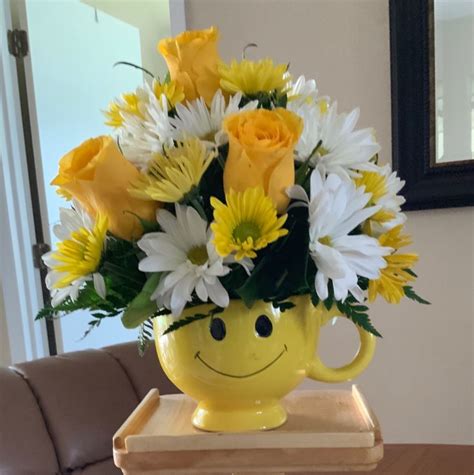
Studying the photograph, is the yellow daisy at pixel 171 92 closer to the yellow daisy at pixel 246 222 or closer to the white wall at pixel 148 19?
the yellow daisy at pixel 246 222

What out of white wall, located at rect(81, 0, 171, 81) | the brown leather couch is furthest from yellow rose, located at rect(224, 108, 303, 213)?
white wall, located at rect(81, 0, 171, 81)

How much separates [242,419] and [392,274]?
0.69ft

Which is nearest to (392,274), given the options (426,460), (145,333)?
(145,333)

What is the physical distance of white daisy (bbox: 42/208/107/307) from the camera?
1.57 feet

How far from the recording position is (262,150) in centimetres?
46

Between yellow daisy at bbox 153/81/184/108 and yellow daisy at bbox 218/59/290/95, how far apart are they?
0.04 m

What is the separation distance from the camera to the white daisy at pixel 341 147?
0.50 meters

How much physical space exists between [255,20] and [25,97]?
1.05m

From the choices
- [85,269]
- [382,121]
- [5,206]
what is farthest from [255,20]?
[5,206]

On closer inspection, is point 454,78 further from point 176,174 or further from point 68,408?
point 68,408

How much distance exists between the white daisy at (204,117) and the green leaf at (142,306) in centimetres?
14

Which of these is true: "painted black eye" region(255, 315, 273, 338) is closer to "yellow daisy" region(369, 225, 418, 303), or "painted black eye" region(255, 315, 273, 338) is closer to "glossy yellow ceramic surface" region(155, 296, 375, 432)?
"glossy yellow ceramic surface" region(155, 296, 375, 432)

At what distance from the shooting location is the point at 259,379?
52 centimetres

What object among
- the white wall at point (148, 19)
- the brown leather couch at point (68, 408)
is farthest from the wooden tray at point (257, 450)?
the white wall at point (148, 19)
